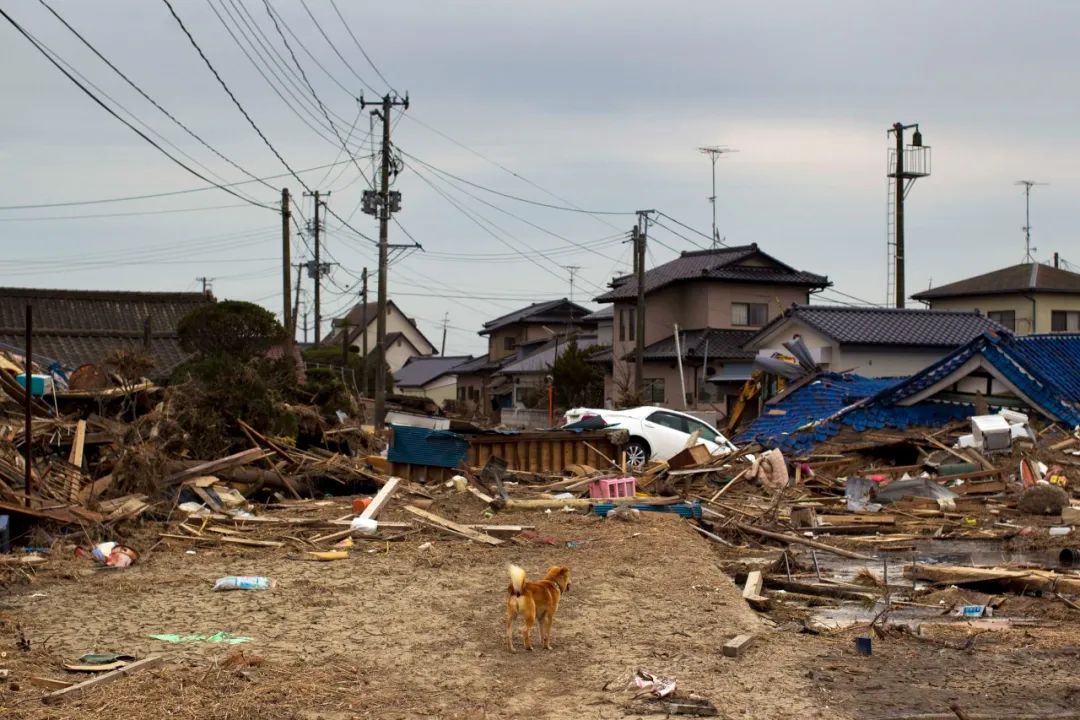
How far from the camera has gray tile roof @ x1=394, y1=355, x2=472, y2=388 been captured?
76750 millimetres

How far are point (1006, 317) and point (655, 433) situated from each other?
30.1m

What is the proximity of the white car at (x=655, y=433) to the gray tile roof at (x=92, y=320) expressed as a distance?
42.9 feet

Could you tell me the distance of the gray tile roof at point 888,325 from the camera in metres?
37.8

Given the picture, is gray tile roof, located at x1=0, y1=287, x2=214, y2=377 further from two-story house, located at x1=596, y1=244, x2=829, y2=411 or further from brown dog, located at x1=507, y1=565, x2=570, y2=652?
brown dog, located at x1=507, y1=565, x2=570, y2=652

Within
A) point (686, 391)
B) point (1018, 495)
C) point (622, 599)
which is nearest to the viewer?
point (622, 599)

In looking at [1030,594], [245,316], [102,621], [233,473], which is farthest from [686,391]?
[102,621]

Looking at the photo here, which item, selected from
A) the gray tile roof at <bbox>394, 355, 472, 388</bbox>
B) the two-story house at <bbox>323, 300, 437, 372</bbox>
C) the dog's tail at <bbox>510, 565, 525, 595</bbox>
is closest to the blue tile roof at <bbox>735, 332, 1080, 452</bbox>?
the dog's tail at <bbox>510, 565, 525, 595</bbox>

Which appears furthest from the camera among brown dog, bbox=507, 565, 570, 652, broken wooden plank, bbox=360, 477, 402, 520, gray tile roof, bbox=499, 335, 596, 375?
gray tile roof, bbox=499, 335, 596, 375

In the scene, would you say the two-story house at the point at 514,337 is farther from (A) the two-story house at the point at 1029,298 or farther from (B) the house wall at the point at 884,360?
(B) the house wall at the point at 884,360

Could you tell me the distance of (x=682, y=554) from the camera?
1316cm

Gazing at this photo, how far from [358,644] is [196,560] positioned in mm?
4256

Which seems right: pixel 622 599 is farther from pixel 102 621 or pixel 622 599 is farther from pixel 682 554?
pixel 102 621

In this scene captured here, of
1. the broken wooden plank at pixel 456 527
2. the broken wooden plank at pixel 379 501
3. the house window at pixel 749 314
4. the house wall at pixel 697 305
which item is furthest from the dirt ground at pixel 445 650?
the house window at pixel 749 314

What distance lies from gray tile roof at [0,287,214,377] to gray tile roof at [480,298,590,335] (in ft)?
111
